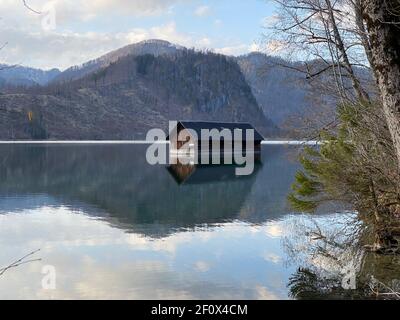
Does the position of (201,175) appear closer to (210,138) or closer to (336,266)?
(210,138)

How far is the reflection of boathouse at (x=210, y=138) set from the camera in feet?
213

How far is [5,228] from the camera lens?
17.7 metres

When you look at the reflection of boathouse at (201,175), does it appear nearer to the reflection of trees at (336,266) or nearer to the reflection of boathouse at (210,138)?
the reflection of boathouse at (210,138)

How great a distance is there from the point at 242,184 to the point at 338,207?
1737 cm

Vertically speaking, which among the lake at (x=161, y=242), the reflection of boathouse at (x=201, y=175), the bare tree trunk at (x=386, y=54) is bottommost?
the lake at (x=161, y=242)

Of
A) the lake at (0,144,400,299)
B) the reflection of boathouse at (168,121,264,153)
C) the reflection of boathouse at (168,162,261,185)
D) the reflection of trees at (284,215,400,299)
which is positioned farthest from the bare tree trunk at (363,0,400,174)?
the reflection of boathouse at (168,121,264,153)

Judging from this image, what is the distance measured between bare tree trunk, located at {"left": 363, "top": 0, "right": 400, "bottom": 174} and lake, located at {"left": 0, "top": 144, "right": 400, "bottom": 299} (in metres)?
4.66

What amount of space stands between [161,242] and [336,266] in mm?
5780

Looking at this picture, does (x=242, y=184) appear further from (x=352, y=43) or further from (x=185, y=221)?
(x=352, y=43)

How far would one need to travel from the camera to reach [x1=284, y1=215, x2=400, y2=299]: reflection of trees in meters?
9.92

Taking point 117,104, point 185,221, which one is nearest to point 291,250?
point 185,221

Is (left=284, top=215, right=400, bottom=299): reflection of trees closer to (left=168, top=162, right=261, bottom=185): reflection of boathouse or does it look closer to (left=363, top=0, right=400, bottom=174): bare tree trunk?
(left=363, top=0, right=400, bottom=174): bare tree trunk

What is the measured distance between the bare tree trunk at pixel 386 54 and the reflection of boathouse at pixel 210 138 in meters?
59.0

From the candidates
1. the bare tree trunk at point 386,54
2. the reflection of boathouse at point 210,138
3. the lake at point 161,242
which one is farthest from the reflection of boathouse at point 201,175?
the bare tree trunk at point 386,54
